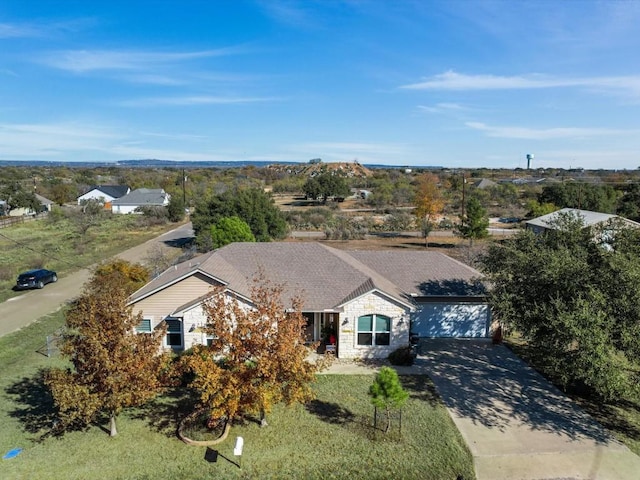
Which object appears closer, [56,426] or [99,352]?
[99,352]

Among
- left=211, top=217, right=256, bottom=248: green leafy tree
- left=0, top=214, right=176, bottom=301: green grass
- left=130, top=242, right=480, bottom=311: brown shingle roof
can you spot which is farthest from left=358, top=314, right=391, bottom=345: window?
left=0, top=214, right=176, bottom=301: green grass

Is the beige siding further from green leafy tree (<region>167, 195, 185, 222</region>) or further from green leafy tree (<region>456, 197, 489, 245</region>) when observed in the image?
green leafy tree (<region>167, 195, 185, 222</region>)

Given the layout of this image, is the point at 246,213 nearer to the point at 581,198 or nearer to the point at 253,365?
the point at 253,365

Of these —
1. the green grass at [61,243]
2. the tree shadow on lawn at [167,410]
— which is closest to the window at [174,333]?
the tree shadow on lawn at [167,410]

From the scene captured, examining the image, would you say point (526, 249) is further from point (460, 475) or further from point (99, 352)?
point (99, 352)

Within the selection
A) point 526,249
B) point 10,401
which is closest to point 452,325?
point 526,249

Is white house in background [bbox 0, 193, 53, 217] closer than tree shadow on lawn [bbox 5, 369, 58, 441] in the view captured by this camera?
No
